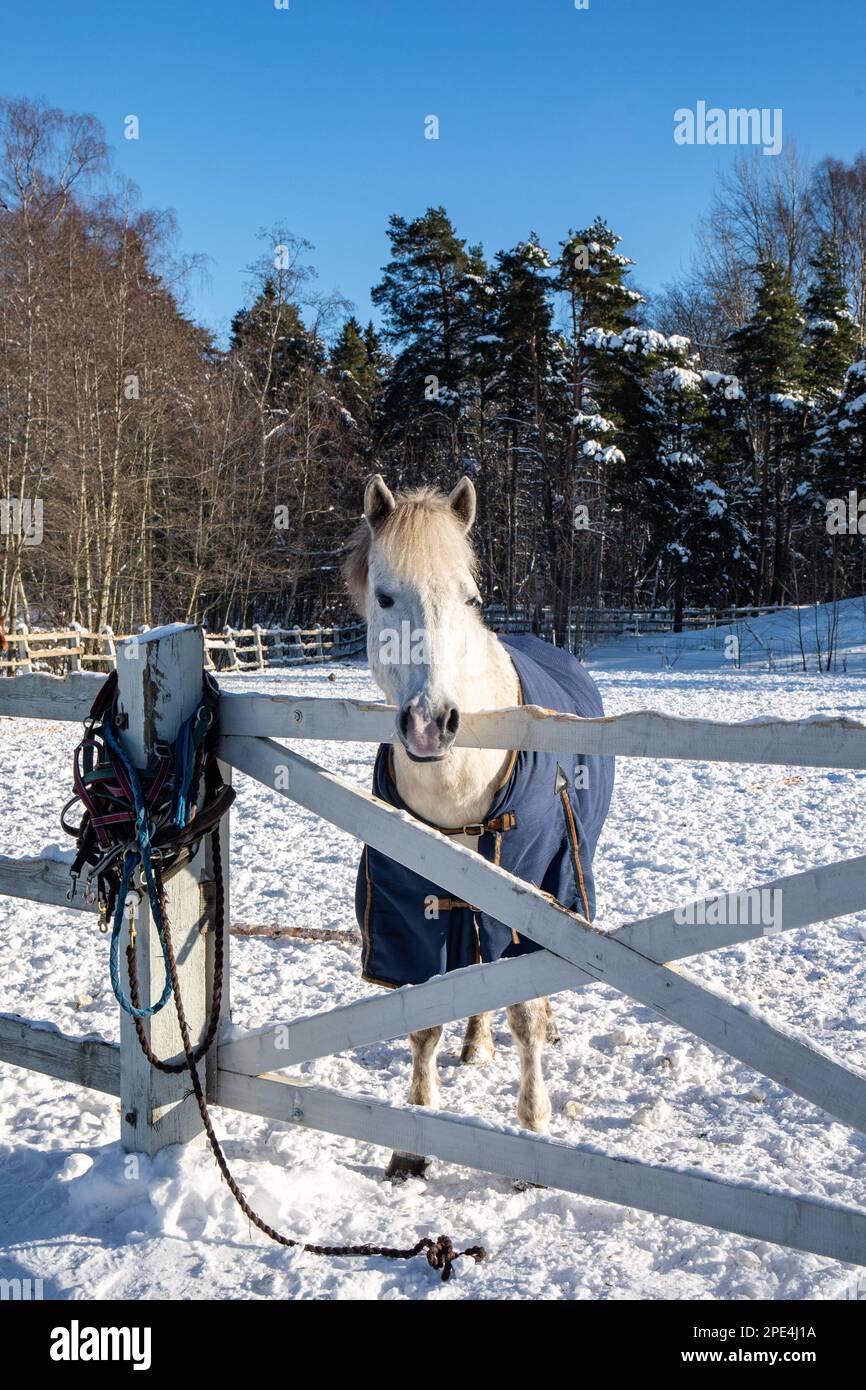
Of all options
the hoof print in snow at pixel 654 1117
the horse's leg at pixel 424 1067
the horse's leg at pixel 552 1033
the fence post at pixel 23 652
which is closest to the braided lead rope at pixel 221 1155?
the horse's leg at pixel 424 1067

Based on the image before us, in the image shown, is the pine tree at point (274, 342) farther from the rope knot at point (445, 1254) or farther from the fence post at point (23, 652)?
the rope knot at point (445, 1254)

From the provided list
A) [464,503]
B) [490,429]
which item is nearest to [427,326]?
[490,429]

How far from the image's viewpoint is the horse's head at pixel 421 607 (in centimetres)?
219

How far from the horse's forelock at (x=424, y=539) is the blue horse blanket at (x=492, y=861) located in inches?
23.5

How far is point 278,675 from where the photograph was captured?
20.8 meters

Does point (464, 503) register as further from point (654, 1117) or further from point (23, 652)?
point (23, 652)

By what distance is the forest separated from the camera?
19.7 m

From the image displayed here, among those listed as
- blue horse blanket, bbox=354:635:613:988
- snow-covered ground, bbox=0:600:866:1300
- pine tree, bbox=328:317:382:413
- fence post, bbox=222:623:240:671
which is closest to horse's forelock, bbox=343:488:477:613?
blue horse blanket, bbox=354:635:613:988

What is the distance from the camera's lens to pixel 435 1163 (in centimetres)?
268

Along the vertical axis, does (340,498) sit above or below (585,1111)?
above

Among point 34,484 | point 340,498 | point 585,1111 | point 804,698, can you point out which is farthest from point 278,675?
point 585,1111

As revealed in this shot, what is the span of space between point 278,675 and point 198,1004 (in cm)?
1862

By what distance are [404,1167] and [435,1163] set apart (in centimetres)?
15
